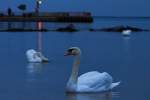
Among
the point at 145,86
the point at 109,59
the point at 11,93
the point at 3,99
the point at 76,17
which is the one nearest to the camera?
the point at 3,99

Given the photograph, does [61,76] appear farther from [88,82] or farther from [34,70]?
[88,82]

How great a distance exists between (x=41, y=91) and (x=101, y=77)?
1.56 metres

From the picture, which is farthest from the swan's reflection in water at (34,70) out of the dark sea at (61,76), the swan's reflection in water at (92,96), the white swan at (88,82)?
the swan's reflection in water at (92,96)

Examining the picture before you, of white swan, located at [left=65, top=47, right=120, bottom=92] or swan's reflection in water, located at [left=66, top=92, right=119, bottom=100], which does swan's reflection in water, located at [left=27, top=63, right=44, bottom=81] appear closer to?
white swan, located at [left=65, top=47, right=120, bottom=92]

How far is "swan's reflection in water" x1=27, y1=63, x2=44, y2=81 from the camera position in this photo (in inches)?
703

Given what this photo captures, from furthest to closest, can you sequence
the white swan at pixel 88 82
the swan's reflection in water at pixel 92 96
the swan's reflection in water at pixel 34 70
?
the swan's reflection in water at pixel 34 70
the white swan at pixel 88 82
the swan's reflection in water at pixel 92 96

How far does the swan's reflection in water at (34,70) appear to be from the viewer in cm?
1784

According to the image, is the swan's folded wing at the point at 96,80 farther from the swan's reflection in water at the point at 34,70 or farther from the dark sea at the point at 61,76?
the swan's reflection in water at the point at 34,70

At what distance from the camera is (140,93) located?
14719mm

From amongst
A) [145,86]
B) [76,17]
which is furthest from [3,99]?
[76,17]

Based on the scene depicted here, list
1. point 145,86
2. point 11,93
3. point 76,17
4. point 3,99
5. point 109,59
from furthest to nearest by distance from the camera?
point 76,17
point 109,59
point 145,86
point 11,93
point 3,99

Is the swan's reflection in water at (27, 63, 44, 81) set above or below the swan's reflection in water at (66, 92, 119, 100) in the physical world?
below

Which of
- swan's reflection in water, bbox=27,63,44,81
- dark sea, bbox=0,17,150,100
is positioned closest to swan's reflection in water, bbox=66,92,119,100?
dark sea, bbox=0,17,150,100

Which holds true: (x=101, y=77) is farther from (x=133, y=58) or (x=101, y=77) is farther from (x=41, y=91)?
(x=133, y=58)
